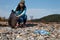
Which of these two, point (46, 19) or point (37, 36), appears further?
Answer: point (46, 19)

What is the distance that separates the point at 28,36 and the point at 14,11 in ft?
8.58

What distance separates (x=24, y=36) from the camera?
10500mm

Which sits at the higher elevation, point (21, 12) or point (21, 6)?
point (21, 6)

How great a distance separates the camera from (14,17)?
13.0 metres

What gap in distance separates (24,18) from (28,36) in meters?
2.58

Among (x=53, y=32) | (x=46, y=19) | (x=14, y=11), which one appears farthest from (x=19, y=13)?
(x=46, y=19)

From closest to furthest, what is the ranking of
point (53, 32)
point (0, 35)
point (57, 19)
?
1. point (0, 35)
2. point (53, 32)
3. point (57, 19)

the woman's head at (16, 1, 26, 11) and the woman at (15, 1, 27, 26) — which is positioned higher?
the woman's head at (16, 1, 26, 11)

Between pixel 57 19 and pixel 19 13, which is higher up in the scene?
pixel 19 13

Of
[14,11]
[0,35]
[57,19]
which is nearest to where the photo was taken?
[0,35]

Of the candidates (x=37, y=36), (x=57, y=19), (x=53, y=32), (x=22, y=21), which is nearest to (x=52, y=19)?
(x=57, y=19)

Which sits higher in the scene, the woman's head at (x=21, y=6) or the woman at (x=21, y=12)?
the woman's head at (x=21, y=6)

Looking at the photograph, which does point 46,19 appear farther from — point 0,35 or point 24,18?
point 0,35

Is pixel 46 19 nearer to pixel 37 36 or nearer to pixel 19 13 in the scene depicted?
pixel 19 13
